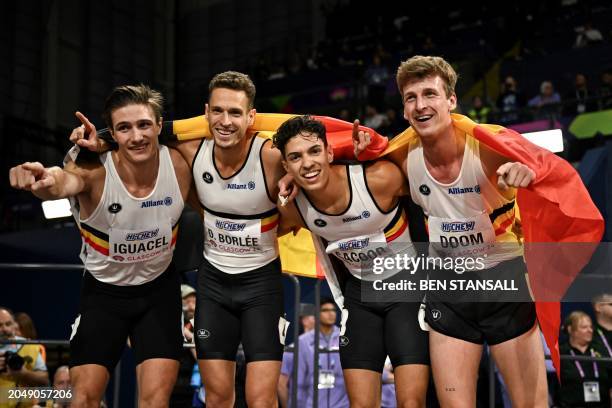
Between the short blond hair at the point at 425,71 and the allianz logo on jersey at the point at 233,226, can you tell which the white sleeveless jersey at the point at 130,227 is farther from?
the short blond hair at the point at 425,71

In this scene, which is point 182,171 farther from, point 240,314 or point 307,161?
point 240,314

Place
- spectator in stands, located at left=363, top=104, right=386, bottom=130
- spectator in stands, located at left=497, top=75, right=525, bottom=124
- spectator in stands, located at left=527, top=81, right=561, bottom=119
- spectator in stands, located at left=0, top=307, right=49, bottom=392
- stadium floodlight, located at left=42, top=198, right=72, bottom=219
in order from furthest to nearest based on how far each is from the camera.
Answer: spectator in stands, located at left=363, top=104, right=386, bottom=130, spectator in stands, located at left=497, top=75, right=525, bottom=124, spectator in stands, located at left=527, top=81, right=561, bottom=119, spectator in stands, located at left=0, top=307, right=49, bottom=392, stadium floodlight, located at left=42, top=198, right=72, bottom=219

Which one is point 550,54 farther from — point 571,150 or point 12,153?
point 12,153

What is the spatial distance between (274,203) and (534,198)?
57.5 inches

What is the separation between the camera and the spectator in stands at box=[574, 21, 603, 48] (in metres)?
13.2

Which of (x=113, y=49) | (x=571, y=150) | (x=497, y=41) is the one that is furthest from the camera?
(x=113, y=49)

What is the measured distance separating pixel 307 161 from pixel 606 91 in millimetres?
7751

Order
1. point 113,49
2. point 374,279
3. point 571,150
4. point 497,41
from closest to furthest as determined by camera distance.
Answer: point 374,279
point 571,150
point 497,41
point 113,49

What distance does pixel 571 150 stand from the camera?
10.2 metres

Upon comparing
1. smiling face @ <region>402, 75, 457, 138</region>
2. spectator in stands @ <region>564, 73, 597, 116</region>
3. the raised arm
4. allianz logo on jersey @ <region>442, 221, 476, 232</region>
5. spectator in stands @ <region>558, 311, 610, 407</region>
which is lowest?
spectator in stands @ <region>558, 311, 610, 407</region>

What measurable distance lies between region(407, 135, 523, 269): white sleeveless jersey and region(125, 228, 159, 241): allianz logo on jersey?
149cm

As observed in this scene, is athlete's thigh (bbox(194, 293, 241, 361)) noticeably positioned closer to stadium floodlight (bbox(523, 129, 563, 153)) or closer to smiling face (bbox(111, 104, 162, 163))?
smiling face (bbox(111, 104, 162, 163))

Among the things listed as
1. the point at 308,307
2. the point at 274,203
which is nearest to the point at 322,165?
the point at 274,203

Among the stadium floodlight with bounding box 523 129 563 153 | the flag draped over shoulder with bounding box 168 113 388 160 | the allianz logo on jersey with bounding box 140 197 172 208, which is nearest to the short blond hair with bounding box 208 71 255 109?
the flag draped over shoulder with bounding box 168 113 388 160
